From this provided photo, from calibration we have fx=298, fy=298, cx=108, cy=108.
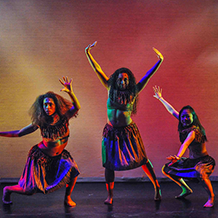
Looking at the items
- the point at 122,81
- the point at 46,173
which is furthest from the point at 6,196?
the point at 122,81

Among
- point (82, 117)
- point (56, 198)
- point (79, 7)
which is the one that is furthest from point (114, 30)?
point (56, 198)

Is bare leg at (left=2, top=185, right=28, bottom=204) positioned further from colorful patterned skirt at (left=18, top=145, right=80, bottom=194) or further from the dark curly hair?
the dark curly hair

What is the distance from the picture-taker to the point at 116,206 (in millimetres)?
3436

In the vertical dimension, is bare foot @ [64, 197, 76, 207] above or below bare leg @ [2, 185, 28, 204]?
below

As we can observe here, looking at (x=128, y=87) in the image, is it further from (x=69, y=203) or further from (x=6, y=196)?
(x=6, y=196)

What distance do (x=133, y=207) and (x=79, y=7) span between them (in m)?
3.28

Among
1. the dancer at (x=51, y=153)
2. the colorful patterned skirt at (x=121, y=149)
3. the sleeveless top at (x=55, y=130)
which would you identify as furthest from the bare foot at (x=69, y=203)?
the sleeveless top at (x=55, y=130)

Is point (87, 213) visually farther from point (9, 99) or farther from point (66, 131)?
point (9, 99)

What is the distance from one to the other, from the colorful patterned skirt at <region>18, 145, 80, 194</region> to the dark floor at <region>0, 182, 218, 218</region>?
25 centimetres

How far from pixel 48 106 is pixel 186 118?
1.64 m

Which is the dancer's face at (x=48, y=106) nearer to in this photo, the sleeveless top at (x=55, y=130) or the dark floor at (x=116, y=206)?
the sleeveless top at (x=55, y=130)

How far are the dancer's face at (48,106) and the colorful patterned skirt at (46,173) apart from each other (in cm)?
48

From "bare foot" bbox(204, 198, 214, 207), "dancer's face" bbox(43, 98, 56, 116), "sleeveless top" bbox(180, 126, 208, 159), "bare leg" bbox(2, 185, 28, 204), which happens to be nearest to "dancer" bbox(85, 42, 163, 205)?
"sleeveless top" bbox(180, 126, 208, 159)

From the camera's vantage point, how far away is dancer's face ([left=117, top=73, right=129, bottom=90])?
3.54 metres
